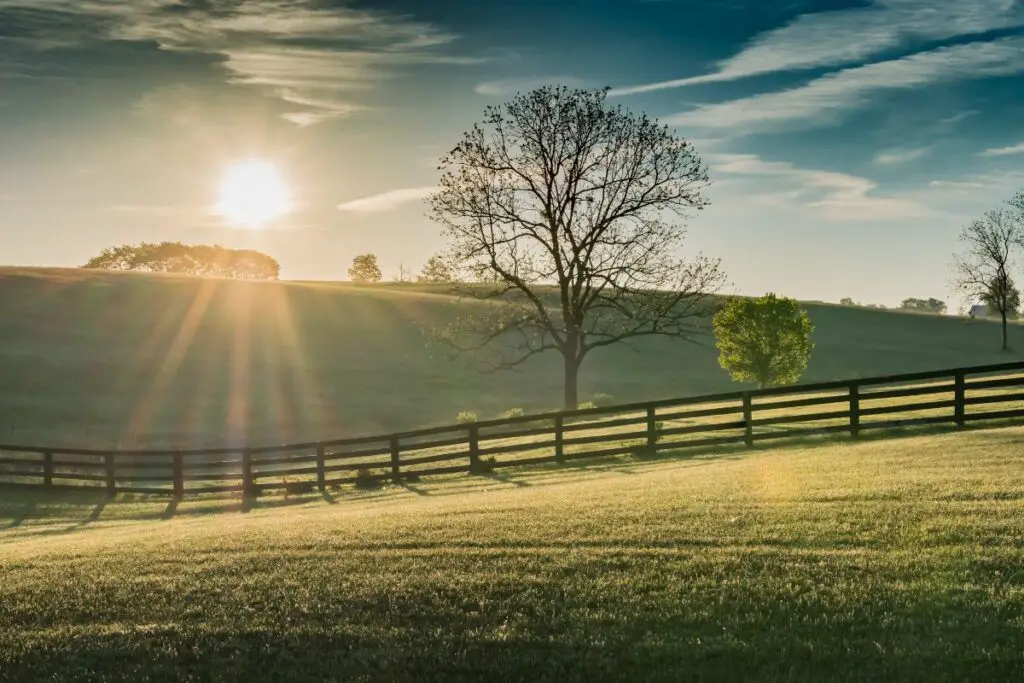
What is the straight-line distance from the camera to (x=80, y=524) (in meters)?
23.6

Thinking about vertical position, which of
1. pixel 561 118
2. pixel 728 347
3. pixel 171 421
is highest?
pixel 561 118

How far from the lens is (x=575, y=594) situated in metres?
9.70

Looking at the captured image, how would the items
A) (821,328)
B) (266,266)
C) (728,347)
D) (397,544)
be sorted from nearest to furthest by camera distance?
(397,544) → (728,347) → (821,328) → (266,266)

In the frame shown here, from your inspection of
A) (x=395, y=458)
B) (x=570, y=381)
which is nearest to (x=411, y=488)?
(x=395, y=458)

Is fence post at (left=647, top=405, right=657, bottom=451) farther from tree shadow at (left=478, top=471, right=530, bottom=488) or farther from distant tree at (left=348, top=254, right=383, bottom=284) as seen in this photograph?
distant tree at (left=348, top=254, right=383, bottom=284)

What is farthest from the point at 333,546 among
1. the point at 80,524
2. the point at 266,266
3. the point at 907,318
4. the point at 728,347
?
the point at 266,266

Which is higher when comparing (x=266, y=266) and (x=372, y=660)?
(x=266, y=266)

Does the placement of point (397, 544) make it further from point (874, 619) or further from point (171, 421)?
point (171, 421)

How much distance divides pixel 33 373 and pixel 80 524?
38919 mm

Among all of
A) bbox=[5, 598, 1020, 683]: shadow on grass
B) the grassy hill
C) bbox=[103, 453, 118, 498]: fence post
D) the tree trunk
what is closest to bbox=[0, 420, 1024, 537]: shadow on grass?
bbox=[103, 453, 118, 498]: fence post

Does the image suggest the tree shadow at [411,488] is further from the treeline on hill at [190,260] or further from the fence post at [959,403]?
the treeline on hill at [190,260]

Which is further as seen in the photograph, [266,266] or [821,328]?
[266,266]

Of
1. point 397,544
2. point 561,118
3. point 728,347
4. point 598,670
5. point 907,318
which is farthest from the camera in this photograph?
point 907,318

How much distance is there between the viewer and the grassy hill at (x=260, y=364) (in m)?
53.0
